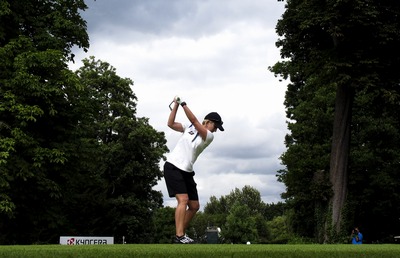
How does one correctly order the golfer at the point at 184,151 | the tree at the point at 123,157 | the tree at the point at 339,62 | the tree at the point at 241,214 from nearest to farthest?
the golfer at the point at 184,151
the tree at the point at 339,62
the tree at the point at 123,157
the tree at the point at 241,214

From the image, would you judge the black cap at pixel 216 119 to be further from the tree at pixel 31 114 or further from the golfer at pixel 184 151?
the tree at pixel 31 114

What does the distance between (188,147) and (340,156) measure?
21.1m

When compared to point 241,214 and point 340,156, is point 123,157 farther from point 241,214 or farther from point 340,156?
point 241,214

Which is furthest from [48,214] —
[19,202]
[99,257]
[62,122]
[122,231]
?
[99,257]

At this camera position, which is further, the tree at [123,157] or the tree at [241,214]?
the tree at [241,214]

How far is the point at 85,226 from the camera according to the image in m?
43.5

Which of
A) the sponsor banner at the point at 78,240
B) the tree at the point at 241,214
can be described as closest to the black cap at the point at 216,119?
the sponsor banner at the point at 78,240

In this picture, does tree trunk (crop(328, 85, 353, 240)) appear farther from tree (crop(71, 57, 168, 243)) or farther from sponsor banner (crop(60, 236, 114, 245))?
tree (crop(71, 57, 168, 243))

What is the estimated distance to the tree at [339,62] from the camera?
26.0 m

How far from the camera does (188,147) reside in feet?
30.9

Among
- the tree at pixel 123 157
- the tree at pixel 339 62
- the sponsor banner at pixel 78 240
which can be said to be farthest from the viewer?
the tree at pixel 123 157

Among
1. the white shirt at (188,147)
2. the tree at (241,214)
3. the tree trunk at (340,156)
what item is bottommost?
the white shirt at (188,147)

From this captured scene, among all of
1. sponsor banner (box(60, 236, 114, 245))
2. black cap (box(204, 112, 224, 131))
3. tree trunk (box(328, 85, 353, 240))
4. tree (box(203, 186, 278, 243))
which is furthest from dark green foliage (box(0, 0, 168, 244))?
tree (box(203, 186, 278, 243))

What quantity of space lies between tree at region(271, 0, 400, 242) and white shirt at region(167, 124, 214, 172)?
17416 millimetres
